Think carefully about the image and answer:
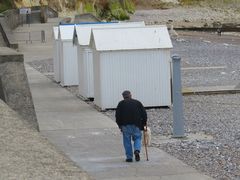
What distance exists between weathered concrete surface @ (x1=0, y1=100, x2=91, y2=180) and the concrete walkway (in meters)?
4.07

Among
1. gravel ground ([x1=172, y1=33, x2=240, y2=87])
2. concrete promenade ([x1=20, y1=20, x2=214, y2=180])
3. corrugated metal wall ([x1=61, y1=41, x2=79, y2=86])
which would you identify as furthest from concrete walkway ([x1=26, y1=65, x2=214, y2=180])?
gravel ground ([x1=172, y1=33, x2=240, y2=87])

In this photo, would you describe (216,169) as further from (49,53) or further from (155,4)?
(155,4)

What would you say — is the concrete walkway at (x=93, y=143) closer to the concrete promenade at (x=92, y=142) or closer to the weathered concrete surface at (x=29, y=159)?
the concrete promenade at (x=92, y=142)

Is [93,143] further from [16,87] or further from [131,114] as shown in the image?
[131,114]

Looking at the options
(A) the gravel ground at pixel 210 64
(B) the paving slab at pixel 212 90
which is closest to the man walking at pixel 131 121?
(B) the paving slab at pixel 212 90

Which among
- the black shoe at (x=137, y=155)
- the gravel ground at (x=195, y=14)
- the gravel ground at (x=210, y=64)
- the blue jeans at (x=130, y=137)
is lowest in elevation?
the gravel ground at (x=195, y=14)

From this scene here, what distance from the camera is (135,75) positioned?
1794cm

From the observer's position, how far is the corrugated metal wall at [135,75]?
17.8 m

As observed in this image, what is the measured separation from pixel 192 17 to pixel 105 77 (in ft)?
302

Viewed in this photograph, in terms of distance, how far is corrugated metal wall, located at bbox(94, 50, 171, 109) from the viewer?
1780 centimetres

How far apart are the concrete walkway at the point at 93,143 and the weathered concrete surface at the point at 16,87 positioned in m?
1.04

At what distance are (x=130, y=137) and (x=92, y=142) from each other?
7.32 ft

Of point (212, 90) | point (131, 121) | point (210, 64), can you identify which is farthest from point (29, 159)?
point (210, 64)

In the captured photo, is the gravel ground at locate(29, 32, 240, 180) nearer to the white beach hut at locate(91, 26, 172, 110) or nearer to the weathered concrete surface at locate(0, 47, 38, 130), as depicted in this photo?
the white beach hut at locate(91, 26, 172, 110)
